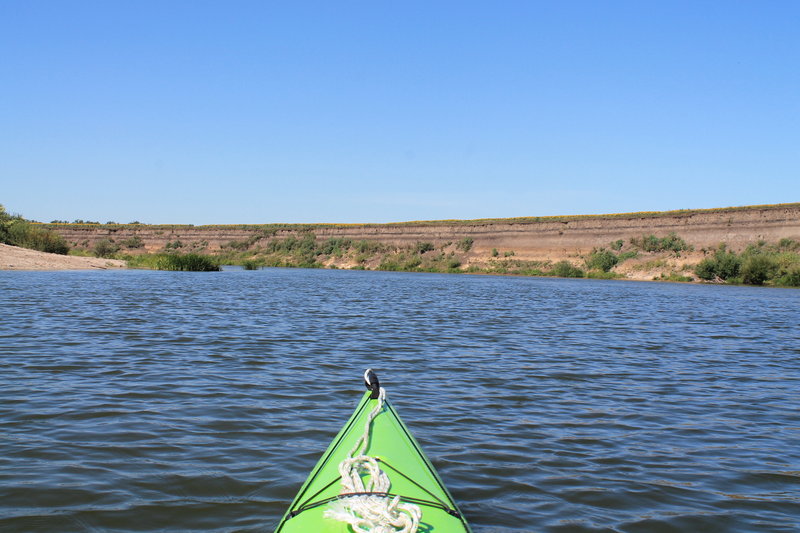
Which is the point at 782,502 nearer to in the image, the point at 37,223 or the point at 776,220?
the point at 776,220

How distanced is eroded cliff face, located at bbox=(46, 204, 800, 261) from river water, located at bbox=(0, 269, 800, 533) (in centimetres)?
4566

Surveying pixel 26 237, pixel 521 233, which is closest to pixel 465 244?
pixel 521 233

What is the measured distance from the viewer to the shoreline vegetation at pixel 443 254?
45.4m

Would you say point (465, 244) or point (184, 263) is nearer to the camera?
point (184, 263)

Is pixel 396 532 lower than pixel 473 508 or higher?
higher

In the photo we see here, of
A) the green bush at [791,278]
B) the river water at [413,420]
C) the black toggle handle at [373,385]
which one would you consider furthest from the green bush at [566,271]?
the black toggle handle at [373,385]

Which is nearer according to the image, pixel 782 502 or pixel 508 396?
pixel 782 502

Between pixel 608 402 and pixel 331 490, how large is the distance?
523 cm

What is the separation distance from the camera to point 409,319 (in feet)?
58.9

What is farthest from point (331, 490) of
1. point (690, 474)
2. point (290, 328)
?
point (290, 328)

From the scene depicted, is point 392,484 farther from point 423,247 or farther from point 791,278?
point 423,247

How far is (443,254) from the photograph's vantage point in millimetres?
72125

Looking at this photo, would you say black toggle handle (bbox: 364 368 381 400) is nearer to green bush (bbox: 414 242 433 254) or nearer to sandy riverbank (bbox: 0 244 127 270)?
sandy riverbank (bbox: 0 244 127 270)

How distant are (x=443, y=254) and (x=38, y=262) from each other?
43330 millimetres
